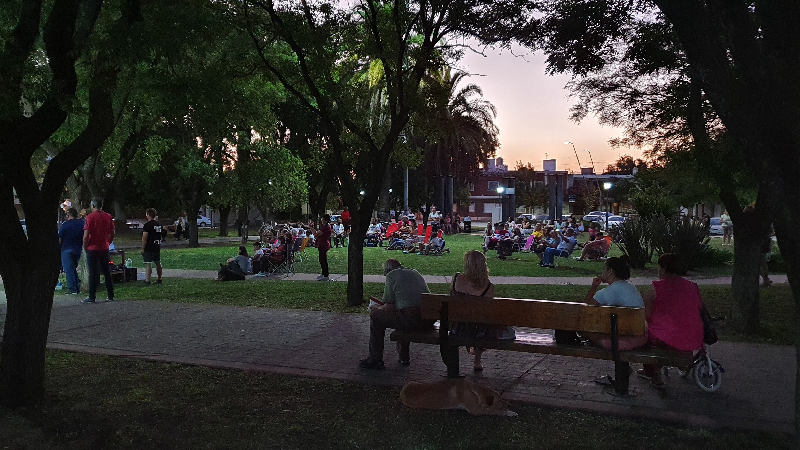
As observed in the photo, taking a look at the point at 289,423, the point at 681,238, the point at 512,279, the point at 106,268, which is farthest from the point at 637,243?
the point at 289,423

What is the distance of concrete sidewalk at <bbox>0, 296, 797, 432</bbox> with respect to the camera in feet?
17.2

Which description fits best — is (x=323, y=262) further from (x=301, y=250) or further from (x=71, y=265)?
(x=71, y=265)

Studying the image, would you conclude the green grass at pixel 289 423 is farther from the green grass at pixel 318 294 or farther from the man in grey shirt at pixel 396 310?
the green grass at pixel 318 294

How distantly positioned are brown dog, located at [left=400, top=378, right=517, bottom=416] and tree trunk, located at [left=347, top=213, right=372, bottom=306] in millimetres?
5323

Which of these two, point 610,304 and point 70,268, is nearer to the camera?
point 610,304

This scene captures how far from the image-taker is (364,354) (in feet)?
23.6

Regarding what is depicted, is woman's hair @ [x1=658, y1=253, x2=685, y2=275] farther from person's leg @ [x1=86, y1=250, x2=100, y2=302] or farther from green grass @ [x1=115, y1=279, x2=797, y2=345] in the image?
person's leg @ [x1=86, y1=250, x2=100, y2=302]

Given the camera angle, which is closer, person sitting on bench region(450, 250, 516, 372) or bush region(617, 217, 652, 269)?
person sitting on bench region(450, 250, 516, 372)

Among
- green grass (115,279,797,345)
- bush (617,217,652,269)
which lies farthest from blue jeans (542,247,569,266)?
green grass (115,279,797,345)

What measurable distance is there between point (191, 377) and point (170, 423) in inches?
53.1

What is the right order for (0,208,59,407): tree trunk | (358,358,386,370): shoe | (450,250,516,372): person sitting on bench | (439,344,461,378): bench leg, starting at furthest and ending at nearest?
(358,358,386,370): shoe, (450,250,516,372): person sitting on bench, (439,344,461,378): bench leg, (0,208,59,407): tree trunk

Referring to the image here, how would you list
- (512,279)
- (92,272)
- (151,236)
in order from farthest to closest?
(512,279) → (151,236) → (92,272)

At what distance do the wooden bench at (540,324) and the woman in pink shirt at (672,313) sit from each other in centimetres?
18

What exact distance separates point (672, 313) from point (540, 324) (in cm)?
116
